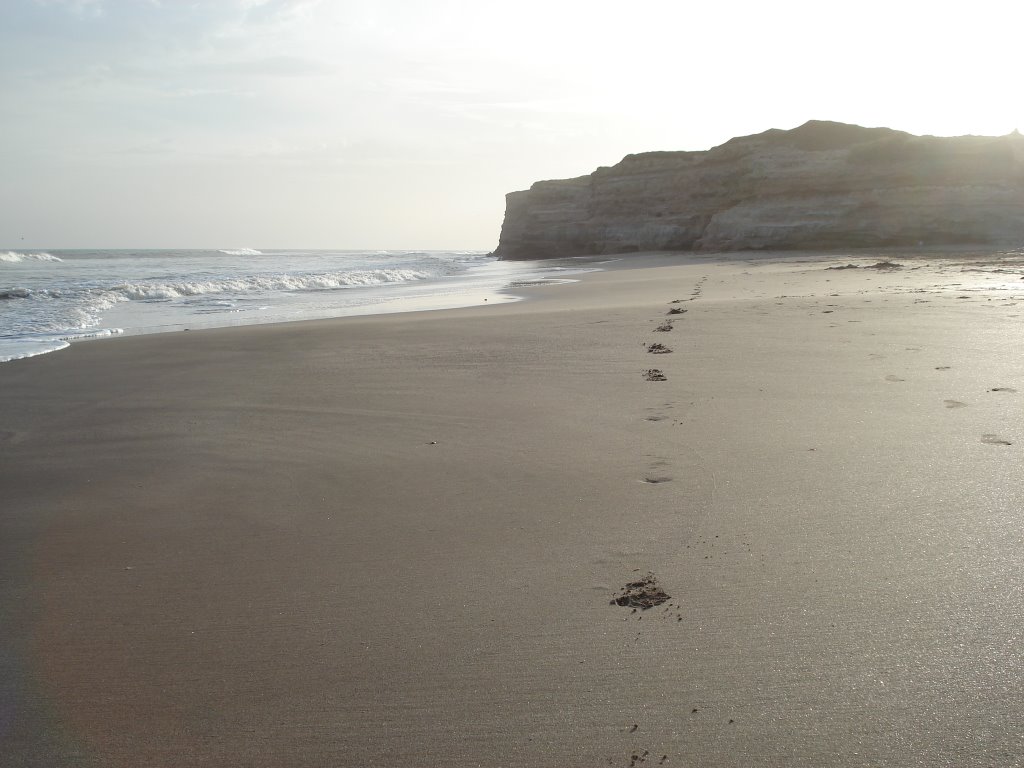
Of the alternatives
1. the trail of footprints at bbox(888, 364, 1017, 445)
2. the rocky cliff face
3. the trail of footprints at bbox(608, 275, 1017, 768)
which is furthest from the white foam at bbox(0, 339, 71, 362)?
the rocky cliff face

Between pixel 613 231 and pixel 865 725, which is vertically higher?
pixel 613 231

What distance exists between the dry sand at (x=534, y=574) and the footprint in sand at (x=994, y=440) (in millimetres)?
39

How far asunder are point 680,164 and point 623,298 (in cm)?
2920

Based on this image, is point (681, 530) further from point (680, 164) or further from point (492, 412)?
point (680, 164)

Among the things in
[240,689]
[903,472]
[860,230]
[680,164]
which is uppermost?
[680,164]

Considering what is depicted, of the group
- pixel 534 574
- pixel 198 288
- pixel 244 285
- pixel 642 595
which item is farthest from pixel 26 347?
pixel 244 285

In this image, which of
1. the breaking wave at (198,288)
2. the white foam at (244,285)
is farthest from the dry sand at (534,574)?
the white foam at (244,285)

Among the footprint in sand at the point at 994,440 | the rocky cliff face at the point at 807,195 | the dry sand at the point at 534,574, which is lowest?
the dry sand at the point at 534,574

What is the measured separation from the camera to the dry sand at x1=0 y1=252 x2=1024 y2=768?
1.67 meters

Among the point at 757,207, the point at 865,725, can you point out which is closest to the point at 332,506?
the point at 865,725

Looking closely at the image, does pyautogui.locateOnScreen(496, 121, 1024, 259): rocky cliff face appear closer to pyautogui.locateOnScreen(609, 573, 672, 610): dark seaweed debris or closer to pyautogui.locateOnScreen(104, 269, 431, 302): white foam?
pyautogui.locateOnScreen(104, 269, 431, 302): white foam

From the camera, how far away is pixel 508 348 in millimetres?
7078

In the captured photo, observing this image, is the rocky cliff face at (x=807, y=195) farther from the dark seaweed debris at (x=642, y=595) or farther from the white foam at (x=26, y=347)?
the dark seaweed debris at (x=642, y=595)

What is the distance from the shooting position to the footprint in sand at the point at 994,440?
3.20 metres
